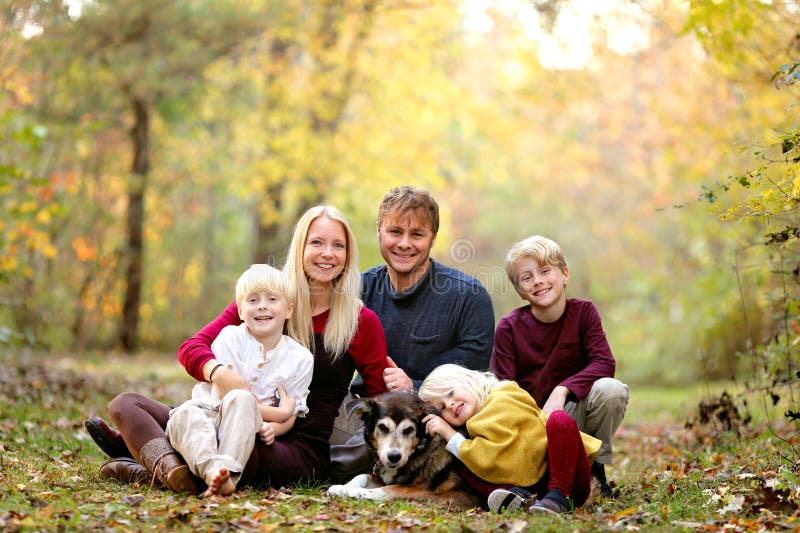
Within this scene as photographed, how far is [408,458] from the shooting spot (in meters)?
4.70

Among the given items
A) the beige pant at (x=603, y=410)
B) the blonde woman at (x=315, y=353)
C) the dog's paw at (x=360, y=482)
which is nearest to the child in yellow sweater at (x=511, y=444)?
the beige pant at (x=603, y=410)

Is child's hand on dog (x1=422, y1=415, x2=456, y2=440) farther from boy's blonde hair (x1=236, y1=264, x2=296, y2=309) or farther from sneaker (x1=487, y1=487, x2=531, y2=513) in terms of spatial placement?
boy's blonde hair (x1=236, y1=264, x2=296, y2=309)

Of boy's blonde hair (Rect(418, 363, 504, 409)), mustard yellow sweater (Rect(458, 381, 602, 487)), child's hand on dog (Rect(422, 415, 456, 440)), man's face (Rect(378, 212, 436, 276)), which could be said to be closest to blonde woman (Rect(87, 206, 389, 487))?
man's face (Rect(378, 212, 436, 276))

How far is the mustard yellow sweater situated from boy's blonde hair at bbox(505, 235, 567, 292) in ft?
3.47

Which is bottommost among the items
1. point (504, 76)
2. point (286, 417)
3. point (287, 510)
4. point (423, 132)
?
point (287, 510)

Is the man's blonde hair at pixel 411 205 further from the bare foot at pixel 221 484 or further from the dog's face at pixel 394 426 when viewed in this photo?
the bare foot at pixel 221 484

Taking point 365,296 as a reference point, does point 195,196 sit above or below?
above

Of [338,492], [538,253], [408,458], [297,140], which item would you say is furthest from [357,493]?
[297,140]

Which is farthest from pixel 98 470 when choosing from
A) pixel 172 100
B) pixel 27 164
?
pixel 172 100

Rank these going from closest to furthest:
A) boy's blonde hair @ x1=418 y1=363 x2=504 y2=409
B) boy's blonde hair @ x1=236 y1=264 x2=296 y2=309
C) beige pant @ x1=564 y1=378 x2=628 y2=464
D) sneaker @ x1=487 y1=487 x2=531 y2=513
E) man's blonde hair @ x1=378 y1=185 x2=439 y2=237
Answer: sneaker @ x1=487 y1=487 x2=531 y2=513, boy's blonde hair @ x1=418 y1=363 x2=504 y2=409, boy's blonde hair @ x1=236 y1=264 x2=296 y2=309, beige pant @ x1=564 y1=378 x2=628 y2=464, man's blonde hair @ x1=378 y1=185 x2=439 y2=237

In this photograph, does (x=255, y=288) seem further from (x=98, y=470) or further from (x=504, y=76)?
(x=504, y=76)

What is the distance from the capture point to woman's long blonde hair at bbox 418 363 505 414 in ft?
15.7

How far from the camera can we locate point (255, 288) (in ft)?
16.1

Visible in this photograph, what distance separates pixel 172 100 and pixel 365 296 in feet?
37.3
